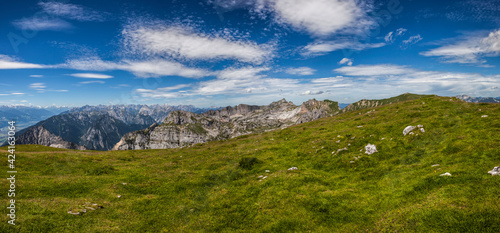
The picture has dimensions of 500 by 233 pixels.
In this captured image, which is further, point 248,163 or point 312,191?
point 248,163

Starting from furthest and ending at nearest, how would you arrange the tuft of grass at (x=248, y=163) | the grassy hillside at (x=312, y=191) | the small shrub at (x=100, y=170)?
1. the tuft of grass at (x=248, y=163)
2. the small shrub at (x=100, y=170)
3. the grassy hillside at (x=312, y=191)

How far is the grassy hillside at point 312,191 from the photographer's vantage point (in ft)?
47.8

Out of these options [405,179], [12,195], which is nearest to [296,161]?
[405,179]

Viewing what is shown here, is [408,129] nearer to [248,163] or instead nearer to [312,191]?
[312,191]

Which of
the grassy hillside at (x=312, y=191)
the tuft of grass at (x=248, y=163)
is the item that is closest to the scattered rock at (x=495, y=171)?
the grassy hillside at (x=312, y=191)

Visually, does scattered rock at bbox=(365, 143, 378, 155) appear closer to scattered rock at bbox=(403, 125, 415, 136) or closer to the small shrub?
scattered rock at bbox=(403, 125, 415, 136)

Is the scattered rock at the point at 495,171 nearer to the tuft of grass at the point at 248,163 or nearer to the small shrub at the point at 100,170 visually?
the tuft of grass at the point at 248,163

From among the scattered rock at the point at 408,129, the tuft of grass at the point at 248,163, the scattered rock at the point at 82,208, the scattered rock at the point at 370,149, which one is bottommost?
the scattered rock at the point at 82,208

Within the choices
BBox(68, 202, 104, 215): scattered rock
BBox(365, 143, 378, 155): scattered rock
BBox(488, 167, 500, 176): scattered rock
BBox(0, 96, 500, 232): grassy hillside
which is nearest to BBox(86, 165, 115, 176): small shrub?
BBox(0, 96, 500, 232): grassy hillside

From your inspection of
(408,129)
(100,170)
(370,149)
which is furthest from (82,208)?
(408,129)

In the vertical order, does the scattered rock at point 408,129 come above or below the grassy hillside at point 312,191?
above

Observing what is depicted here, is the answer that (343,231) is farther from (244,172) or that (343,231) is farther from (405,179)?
(244,172)

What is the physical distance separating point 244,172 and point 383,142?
2118 cm

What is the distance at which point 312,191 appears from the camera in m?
21.2
